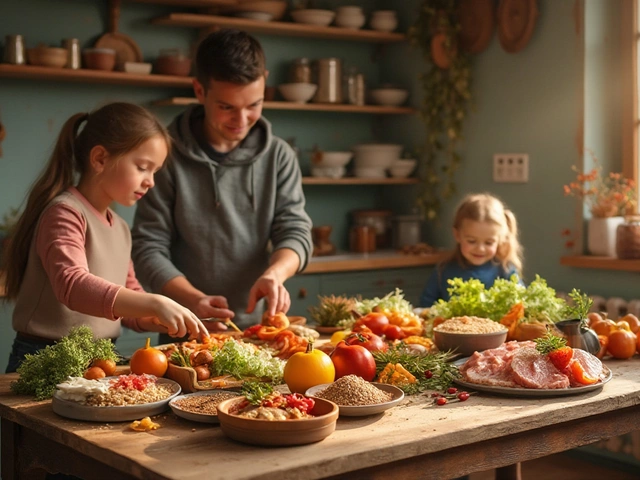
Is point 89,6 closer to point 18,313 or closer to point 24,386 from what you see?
point 18,313

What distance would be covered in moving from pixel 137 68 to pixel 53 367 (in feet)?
9.20

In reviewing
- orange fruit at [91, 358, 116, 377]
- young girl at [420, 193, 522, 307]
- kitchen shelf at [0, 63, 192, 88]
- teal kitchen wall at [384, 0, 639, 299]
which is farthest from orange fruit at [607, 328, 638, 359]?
Answer: kitchen shelf at [0, 63, 192, 88]

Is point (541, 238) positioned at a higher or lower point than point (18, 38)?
lower

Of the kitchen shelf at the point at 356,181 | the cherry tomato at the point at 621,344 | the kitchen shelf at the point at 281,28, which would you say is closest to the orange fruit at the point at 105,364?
the cherry tomato at the point at 621,344

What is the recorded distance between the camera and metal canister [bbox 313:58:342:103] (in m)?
5.11

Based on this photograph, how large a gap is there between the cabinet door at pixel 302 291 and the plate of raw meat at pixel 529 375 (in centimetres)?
251

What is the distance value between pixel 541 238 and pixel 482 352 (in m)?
2.50

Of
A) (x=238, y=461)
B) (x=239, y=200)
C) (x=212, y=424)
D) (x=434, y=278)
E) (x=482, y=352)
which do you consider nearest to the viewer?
(x=238, y=461)

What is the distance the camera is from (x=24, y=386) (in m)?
2.00

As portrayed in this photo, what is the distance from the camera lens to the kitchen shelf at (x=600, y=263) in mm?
3975

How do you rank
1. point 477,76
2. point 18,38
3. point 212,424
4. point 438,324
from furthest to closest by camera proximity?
point 477,76 < point 18,38 < point 438,324 < point 212,424

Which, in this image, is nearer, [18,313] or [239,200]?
[18,313]

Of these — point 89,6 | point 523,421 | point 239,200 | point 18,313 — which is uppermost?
point 89,6

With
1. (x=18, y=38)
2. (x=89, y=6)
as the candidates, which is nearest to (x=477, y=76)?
(x=89, y=6)
